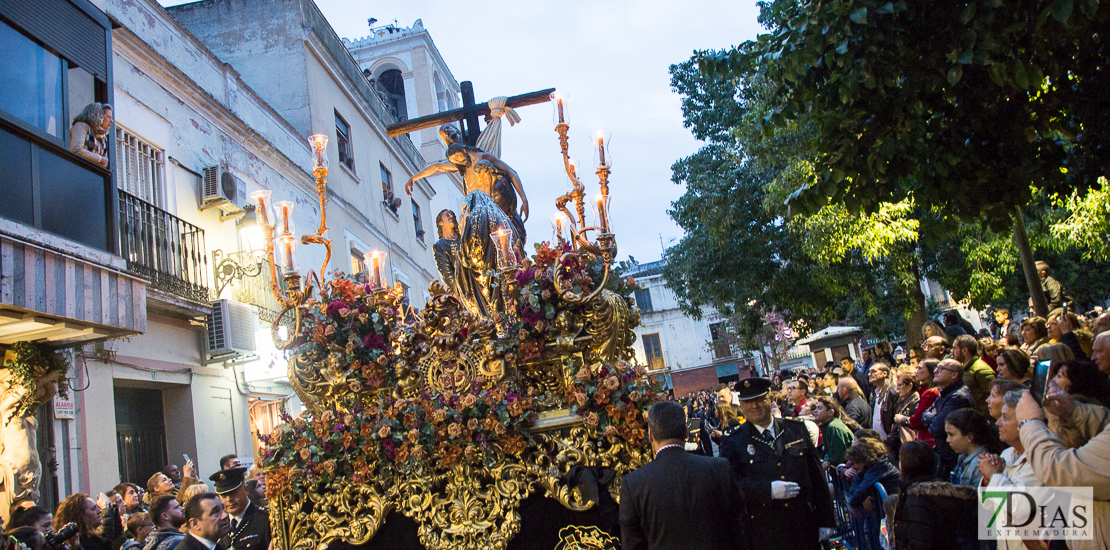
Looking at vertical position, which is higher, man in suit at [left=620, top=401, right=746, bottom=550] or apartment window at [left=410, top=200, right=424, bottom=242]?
apartment window at [left=410, top=200, right=424, bottom=242]

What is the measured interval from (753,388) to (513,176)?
3.09m

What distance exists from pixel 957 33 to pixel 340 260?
12056mm

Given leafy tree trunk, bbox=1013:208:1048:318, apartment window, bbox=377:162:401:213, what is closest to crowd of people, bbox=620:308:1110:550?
leafy tree trunk, bbox=1013:208:1048:318

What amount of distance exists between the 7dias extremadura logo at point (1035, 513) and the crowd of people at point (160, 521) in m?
3.96

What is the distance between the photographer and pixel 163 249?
921 cm

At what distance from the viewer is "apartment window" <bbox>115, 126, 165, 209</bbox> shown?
9164mm

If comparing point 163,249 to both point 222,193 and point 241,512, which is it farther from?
point 241,512

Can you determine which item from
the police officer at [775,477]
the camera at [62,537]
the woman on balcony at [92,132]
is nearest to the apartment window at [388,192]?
the woman on balcony at [92,132]

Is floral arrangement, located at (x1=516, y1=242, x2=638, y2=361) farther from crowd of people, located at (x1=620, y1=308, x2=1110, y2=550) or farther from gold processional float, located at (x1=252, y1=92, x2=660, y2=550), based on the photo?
crowd of people, located at (x1=620, y1=308, x2=1110, y2=550)

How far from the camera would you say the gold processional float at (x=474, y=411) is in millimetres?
4914

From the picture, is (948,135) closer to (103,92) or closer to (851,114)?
(851,114)

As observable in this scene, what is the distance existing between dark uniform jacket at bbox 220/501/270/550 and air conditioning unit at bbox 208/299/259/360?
15.0ft

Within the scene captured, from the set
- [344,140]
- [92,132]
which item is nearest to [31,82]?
[92,132]

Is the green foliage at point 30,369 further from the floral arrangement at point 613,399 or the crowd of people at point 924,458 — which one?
the crowd of people at point 924,458
